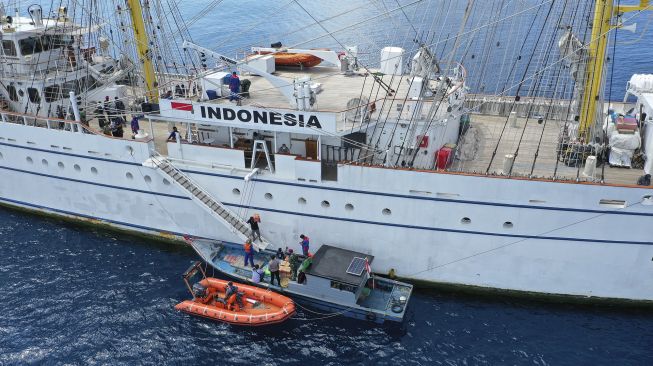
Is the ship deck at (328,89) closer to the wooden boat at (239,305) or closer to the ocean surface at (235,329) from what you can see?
the wooden boat at (239,305)

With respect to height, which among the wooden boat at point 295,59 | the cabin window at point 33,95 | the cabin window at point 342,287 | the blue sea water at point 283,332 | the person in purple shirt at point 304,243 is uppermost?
the wooden boat at point 295,59

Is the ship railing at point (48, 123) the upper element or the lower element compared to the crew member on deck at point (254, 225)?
upper

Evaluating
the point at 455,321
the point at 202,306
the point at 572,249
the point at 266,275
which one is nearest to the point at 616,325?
the point at 572,249

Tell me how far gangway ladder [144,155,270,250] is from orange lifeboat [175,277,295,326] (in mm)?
1831

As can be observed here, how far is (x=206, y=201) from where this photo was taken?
18922 mm

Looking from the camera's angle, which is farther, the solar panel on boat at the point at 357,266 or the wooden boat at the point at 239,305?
the solar panel on boat at the point at 357,266

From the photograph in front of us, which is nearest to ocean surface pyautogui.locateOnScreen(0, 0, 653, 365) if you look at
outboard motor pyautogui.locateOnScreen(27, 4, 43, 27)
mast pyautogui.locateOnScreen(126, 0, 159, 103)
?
mast pyautogui.locateOnScreen(126, 0, 159, 103)

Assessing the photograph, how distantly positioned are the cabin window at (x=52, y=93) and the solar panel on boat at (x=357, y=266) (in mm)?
15462

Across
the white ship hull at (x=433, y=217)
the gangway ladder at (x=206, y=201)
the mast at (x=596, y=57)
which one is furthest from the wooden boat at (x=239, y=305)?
the mast at (x=596, y=57)

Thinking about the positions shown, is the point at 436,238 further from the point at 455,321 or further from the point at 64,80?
the point at 64,80

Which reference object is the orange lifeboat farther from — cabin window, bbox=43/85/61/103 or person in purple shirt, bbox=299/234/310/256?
cabin window, bbox=43/85/61/103

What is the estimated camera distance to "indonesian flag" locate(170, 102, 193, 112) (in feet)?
58.9

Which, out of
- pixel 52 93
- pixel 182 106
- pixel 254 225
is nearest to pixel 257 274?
pixel 254 225

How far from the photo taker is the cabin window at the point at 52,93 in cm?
2223
